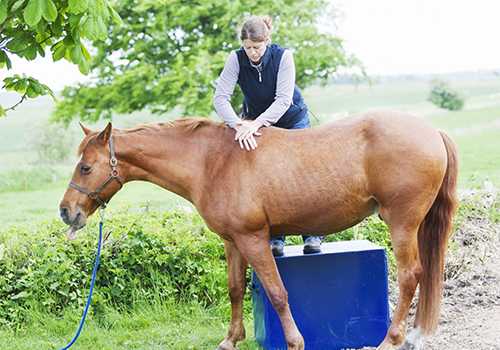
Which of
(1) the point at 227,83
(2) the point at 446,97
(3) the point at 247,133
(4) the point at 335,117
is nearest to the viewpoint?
(3) the point at 247,133

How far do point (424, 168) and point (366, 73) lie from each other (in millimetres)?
9191

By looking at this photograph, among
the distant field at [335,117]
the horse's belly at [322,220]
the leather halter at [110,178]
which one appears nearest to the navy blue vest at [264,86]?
the horse's belly at [322,220]

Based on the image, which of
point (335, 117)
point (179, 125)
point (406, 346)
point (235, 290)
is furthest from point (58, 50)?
point (335, 117)

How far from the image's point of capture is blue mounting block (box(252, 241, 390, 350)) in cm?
325

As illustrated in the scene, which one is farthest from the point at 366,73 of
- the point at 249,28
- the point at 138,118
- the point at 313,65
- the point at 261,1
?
the point at 249,28

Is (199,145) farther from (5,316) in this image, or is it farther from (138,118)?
(138,118)

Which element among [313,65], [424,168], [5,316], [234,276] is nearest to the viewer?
[424,168]

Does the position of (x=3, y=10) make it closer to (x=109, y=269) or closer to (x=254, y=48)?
(x=254, y=48)

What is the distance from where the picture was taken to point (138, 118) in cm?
1230

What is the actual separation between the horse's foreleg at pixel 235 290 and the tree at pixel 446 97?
12.1m

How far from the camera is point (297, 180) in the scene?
2.81 metres

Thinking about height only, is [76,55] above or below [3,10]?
below

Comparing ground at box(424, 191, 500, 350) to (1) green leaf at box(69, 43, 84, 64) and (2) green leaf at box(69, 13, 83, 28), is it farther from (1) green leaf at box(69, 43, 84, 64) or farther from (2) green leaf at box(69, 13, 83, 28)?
(2) green leaf at box(69, 13, 83, 28)

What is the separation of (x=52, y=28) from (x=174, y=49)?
8.43 metres
